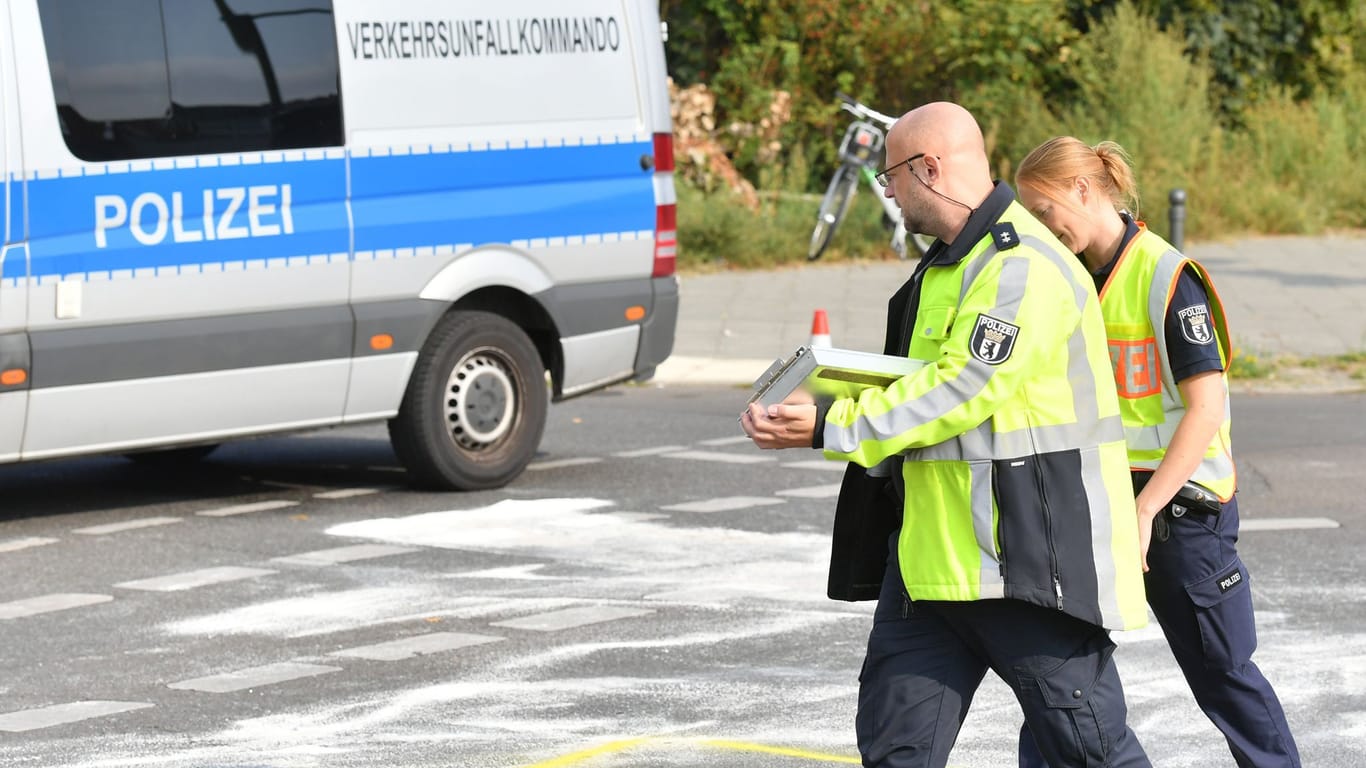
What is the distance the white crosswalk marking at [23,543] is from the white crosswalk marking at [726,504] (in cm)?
261

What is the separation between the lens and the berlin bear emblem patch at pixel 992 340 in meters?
4.03

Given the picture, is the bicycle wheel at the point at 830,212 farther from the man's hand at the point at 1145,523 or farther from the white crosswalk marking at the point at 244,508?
the man's hand at the point at 1145,523

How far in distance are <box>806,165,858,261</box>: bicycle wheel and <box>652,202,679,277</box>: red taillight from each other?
9480mm

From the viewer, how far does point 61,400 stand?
8867 mm

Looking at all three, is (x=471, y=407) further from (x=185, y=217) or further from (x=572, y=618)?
(x=572, y=618)

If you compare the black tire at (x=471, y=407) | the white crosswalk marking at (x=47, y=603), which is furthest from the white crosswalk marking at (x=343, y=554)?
the black tire at (x=471, y=407)

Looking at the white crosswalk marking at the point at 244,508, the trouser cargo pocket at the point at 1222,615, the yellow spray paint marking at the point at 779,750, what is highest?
the trouser cargo pocket at the point at 1222,615

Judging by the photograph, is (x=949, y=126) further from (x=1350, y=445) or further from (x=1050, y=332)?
(x=1350, y=445)

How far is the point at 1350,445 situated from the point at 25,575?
6689mm

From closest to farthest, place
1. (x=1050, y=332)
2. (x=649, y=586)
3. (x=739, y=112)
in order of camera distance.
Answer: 1. (x=1050, y=332)
2. (x=649, y=586)
3. (x=739, y=112)

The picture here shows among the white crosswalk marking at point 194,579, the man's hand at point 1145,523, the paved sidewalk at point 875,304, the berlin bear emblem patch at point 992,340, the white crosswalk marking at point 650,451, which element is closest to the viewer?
the berlin bear emblem patch at point 992,340

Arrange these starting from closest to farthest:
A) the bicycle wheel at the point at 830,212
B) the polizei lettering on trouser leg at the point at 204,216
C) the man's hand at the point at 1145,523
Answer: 1. the man's hand at the point at 1145,523
2. the polizei lettering on trouser leg at the point at 204,216
3. the bicycle wheel at the point at 830,212

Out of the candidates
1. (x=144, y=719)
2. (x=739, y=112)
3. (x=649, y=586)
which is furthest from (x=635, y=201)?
(x=739, y=112)

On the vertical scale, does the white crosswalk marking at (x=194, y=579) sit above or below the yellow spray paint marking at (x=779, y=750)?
below
